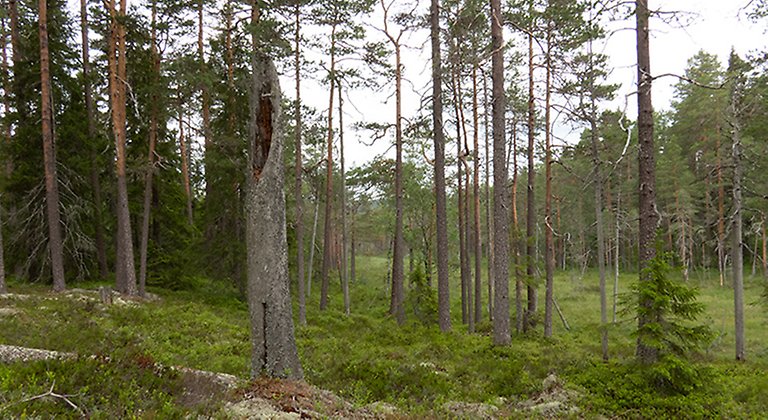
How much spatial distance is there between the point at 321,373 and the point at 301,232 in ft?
33.1

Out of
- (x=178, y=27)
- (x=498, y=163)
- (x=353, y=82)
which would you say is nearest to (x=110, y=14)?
(x=178, y=27)

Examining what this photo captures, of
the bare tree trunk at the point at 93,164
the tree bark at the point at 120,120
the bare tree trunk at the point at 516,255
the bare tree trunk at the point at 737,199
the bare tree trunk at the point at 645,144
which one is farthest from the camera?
the bare tree trunk at the point at 93,164

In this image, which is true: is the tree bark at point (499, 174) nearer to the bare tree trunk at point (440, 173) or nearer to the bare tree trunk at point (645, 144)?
the bare tree trunk at point (440, 173)

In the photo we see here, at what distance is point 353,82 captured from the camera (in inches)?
701

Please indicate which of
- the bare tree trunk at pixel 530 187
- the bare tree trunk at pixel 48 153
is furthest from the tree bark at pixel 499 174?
the bare tree trunk at pixel 48 153

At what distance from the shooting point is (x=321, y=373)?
952 cm

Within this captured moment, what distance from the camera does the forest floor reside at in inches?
202

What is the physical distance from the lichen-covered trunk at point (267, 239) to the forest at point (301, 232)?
4 cm

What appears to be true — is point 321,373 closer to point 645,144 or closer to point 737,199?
point 645,144

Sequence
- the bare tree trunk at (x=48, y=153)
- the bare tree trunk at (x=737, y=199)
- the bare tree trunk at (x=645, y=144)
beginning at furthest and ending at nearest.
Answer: the bare tree trunk at (x=48, y=153) < the bare tree trunk at (x=737, y=199) < the bare tree trunk at (x=645, y=144)

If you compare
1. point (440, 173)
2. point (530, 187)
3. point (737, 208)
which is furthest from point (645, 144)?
point (737, 208)

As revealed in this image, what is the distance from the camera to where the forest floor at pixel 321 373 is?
5125mm

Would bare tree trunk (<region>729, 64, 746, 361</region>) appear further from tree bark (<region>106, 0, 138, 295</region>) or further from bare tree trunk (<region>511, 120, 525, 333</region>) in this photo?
tree bark (<region>106, 0, 138, 295</region>)

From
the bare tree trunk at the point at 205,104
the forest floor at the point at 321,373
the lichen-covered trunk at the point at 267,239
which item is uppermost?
the bare tree trunk at the point at 205,104
